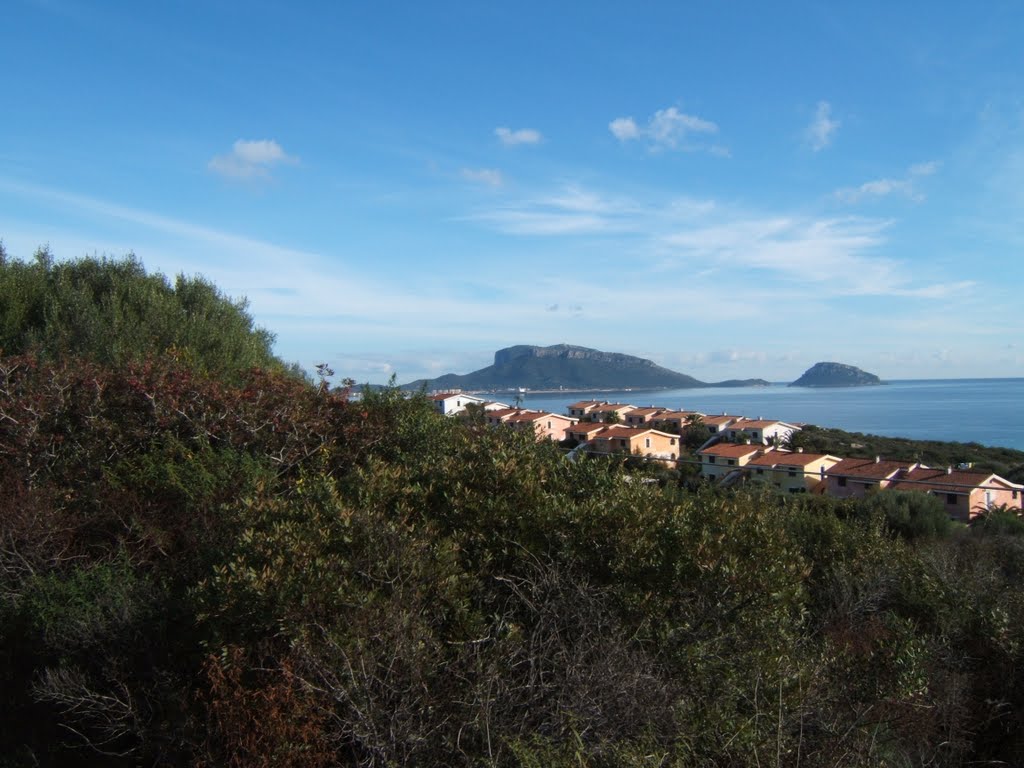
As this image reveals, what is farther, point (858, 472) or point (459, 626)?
point (858, 472)

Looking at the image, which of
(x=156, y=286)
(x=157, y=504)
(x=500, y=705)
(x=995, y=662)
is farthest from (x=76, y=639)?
(x=156, y=286)

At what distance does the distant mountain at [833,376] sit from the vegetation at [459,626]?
191052mm

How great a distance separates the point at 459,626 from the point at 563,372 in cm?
14723

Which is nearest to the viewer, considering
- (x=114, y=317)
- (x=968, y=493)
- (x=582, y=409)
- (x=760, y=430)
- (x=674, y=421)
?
(x=114, y=317)

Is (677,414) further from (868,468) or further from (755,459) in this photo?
(868,468)

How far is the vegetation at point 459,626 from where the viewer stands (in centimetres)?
366

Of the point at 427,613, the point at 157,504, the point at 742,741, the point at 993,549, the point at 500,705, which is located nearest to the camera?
the point at 742,741

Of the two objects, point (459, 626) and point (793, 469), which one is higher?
point (459, 626)

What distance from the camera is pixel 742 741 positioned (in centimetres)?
354

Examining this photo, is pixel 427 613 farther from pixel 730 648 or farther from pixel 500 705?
pixel 730 648

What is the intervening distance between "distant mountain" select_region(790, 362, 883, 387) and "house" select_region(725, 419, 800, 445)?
438 feet

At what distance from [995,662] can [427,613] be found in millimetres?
4675

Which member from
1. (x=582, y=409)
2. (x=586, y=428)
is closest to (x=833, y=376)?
(x=582, y=409)

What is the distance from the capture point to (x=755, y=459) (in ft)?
130
